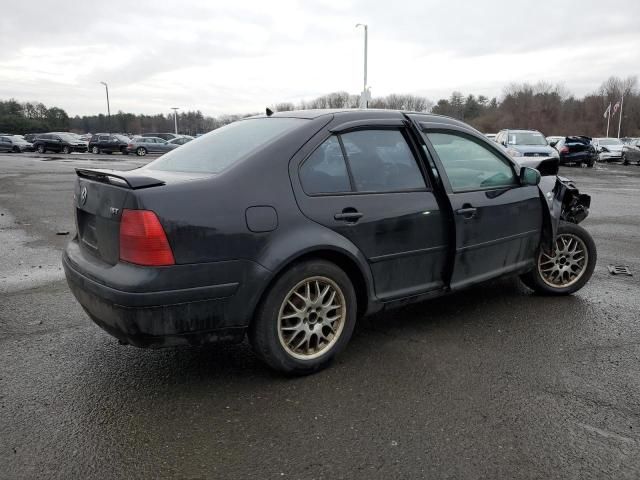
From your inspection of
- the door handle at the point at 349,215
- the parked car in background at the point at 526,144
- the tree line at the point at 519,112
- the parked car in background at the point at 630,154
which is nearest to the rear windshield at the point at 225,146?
the door handle at the point at 349,215

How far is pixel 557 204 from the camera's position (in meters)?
4.73

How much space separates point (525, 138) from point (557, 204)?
16.7 metres

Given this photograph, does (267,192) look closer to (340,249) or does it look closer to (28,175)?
(340,249)

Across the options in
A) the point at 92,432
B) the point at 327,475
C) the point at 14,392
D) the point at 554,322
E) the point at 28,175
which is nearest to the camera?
the point at 327,475

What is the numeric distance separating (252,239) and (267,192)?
11.8 inches

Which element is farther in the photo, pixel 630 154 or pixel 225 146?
pixel 630 154

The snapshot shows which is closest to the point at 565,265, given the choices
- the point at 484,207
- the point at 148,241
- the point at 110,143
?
the point at 484,207

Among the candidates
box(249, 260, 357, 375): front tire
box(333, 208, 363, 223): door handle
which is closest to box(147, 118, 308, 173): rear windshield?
box(333, 208, 363, 223): door handle

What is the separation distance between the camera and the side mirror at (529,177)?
4.42m

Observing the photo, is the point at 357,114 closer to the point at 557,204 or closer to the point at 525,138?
the point at 557,204

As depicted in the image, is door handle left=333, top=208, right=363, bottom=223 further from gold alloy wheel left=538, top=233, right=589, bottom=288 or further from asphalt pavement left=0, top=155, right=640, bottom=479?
gold alloy wheel left=538, top=233, right=589, bottom=288

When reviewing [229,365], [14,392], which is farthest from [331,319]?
[14,392]

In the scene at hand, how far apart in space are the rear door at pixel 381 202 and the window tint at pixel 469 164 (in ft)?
0.92

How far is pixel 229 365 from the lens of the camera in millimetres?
3510
